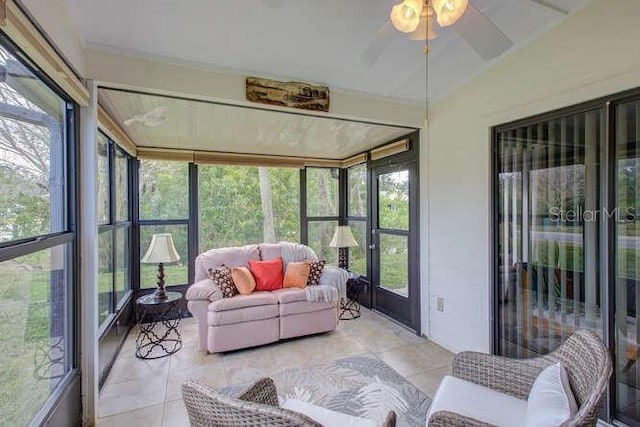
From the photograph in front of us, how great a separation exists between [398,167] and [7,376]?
375 cm

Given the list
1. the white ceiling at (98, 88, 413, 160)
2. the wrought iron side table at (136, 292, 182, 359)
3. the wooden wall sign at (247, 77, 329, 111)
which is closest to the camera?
the wooden wall sign at (247, 77, 329, 111)

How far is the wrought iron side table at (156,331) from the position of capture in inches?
124

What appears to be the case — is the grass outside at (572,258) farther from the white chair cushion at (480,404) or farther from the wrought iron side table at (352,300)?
the wrought iron side table at (352,300)

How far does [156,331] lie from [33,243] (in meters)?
2.67

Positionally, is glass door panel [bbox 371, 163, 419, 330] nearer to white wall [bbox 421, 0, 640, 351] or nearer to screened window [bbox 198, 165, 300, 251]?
white wall [bbox 421, 0, 640, 351]

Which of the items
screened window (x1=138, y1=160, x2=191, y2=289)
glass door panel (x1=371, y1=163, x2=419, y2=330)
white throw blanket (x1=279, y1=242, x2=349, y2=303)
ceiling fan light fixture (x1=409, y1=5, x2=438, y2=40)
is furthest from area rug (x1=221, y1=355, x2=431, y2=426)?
ceiling fan light fixture (x1=409, y1=5, x2=438, y2=40)

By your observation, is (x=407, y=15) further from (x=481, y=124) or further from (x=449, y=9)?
(x=481, y=124)

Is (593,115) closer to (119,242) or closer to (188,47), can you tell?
(188,47)

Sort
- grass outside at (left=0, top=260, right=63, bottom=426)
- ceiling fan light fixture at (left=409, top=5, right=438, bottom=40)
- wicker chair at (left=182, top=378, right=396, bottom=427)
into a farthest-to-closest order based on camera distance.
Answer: ceiling fan light fixture at (left=409, top=5, right=438, bottom=40), grass outside at (left=0, top=260, right=63, bottom=426), wicker chair at (left=182, top=378, right=396, bottom=427)

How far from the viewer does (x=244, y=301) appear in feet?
10.4

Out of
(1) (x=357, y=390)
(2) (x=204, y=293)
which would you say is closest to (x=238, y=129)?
(2) (x=204, y=293)

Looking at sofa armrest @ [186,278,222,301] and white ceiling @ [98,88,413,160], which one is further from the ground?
white ceiling @ [98,88,413,160]

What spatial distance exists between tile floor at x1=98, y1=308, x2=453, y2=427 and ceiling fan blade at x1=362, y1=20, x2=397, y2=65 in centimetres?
247

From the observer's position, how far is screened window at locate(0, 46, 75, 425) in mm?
1320
